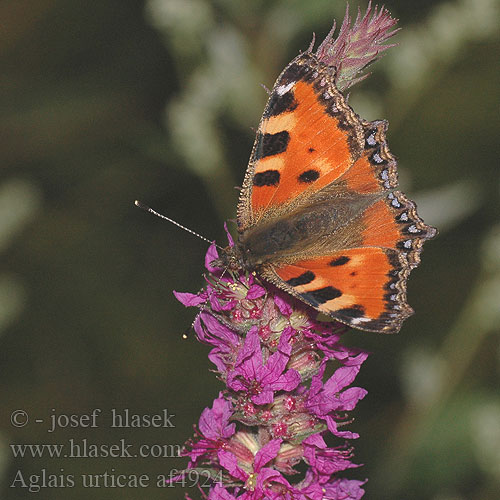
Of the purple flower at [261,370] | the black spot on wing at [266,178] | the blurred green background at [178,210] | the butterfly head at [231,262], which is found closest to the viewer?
the purple flower at [261,370]

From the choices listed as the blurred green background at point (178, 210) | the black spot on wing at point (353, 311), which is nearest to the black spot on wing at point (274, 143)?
the black spot on wing at point (353, 311)

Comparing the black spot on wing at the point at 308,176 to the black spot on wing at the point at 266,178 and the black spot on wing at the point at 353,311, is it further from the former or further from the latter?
the black spot on wing at the point at 353,311

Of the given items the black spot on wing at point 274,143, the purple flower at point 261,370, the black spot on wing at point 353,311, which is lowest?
the purple flower at point 261,370

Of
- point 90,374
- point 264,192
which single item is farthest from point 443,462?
point 90,374

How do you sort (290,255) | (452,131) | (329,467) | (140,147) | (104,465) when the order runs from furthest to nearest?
1. (452,131)
2. (104,465)
3. (140,147)
4. (290,255)
5. (329,467)

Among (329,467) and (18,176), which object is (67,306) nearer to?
(18,176)

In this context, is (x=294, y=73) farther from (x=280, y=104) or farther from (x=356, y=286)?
(x=356, y=286)
